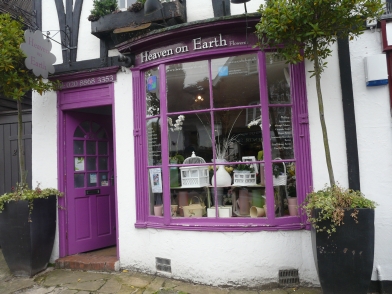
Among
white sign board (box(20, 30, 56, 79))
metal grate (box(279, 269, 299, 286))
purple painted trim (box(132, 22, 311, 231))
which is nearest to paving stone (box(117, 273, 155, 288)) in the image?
purple painted trim (box(132, 22, 311, 231))

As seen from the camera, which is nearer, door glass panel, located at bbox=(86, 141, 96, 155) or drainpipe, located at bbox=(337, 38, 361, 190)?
drainpipe, located at bbox=(337, 38, 361, 190)

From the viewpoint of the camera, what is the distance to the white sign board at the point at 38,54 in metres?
4.64

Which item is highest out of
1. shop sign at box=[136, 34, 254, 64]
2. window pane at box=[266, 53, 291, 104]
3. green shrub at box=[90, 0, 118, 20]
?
green shrub at box=[90, 0, 118, 20]

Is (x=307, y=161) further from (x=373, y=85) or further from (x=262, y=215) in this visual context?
(x=373, y=85)

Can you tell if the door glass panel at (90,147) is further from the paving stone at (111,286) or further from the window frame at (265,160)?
the paving stone at (111,286)

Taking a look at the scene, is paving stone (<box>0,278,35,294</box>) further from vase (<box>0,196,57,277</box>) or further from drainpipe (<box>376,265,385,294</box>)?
drainpipe (<box>376,265,385,294</box>)

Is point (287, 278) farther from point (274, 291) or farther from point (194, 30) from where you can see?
point (194, 30)

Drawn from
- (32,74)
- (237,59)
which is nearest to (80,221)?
(32,74)

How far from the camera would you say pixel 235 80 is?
458 cm

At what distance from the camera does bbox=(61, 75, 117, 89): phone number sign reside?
5191 millimetres

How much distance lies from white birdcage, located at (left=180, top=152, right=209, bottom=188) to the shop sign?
4.72 feet

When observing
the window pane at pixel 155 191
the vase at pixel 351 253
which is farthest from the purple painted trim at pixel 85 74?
the vase at pixel 351 253

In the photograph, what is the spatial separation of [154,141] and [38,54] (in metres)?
2.10

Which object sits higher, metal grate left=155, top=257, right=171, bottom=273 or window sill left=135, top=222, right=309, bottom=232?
window sill left=135, top=222, right=309, bottom=232
